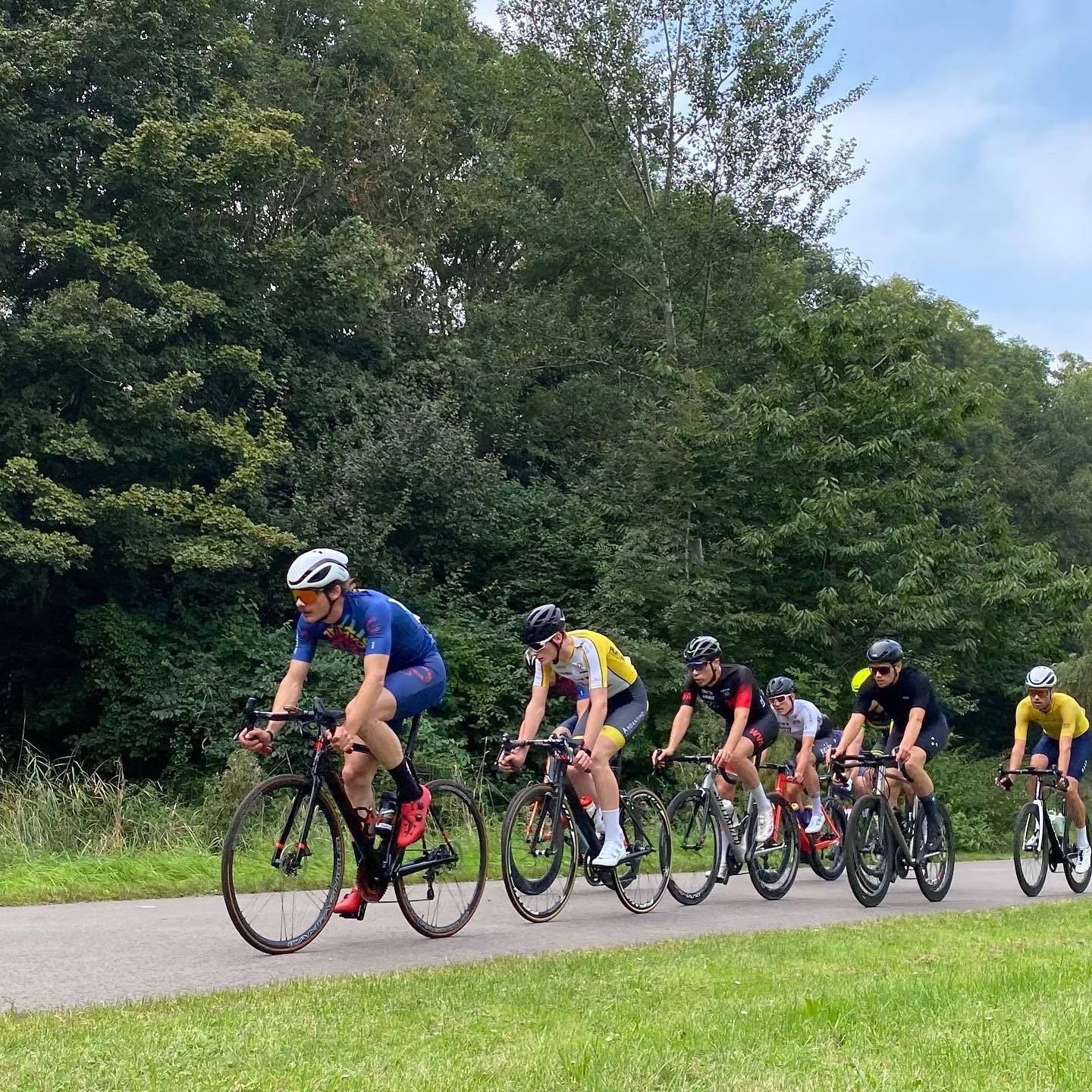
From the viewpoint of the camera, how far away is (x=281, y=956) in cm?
708

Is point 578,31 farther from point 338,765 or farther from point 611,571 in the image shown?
point 338,765

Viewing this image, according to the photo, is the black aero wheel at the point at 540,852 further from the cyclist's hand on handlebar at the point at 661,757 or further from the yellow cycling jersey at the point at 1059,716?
the yellow cycling jersey at the point at 1059,716

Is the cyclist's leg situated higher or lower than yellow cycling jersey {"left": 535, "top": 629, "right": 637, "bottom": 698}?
lower

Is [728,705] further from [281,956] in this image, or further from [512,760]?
[281,956]

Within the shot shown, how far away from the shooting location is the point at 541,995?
5.63 m

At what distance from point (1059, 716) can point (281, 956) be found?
866 centimetres

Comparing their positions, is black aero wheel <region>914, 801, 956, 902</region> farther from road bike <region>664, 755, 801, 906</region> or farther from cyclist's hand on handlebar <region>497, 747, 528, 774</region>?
cyclist's hand on handlebar <region>497, 747, 528, 774</region>

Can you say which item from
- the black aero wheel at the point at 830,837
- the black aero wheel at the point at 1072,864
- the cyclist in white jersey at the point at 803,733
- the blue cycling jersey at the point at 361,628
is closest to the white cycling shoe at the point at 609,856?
the blue cycling jersey at the point at 361,628

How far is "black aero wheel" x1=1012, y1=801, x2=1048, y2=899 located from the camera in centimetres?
1259

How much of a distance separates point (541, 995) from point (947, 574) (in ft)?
76.1

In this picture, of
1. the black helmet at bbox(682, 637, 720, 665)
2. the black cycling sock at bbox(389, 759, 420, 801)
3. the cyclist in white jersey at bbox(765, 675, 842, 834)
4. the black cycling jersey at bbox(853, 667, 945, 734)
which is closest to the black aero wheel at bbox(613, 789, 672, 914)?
the black helmet at bbox(682, 637, 720, 665)

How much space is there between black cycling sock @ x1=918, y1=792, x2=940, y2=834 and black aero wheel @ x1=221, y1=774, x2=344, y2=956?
629 centimetres

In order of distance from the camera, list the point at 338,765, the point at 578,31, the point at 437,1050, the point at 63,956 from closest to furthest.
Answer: the point at 437,1050 → the point at 63,956 → the point at 338,765 → the point at 578,31

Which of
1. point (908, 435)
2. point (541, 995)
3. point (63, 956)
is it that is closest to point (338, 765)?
point (63, 956)
